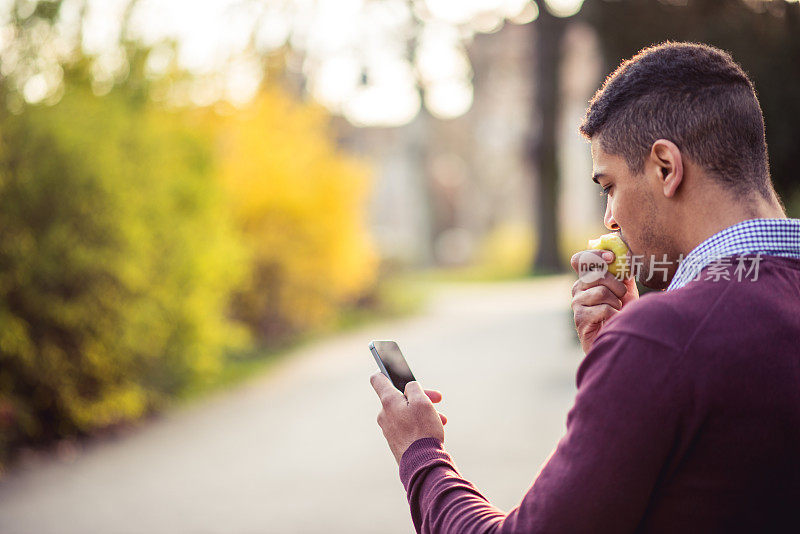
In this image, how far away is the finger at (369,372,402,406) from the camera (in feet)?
6.28

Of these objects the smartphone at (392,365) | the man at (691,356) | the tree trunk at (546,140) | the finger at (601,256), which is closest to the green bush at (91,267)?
the smartphone at (392,365)

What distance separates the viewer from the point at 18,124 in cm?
657

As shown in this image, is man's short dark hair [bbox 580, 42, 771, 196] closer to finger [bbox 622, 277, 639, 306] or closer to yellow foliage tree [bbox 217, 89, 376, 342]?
finger [bbox 622, 277, 639, 306]

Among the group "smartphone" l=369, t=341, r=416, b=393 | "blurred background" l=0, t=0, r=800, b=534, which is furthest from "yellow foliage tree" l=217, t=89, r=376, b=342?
"smartphone" l=369, t=341, r=416, b=393

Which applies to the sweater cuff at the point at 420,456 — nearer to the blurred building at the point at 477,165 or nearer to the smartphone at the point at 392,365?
the smartphone at the point at 392,365

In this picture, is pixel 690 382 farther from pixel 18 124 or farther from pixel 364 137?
pixel 364 137

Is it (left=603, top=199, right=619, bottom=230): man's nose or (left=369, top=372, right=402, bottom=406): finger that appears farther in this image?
(left=369, top=372, right=402, bottom=406): finger

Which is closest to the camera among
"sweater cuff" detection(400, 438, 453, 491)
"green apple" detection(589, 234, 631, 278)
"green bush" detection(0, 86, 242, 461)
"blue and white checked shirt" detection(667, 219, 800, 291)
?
"blue and white checked shirt" detection(667, 219, 800, 291)

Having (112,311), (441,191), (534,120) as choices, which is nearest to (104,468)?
(112,311)

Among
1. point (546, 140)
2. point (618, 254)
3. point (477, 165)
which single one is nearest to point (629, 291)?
point (618, 254)

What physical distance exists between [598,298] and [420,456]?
1.78 feet

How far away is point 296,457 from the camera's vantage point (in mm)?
6680

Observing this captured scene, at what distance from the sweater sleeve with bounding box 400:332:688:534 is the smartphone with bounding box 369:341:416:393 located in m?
0.63

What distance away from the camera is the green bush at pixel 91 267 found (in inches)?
258
